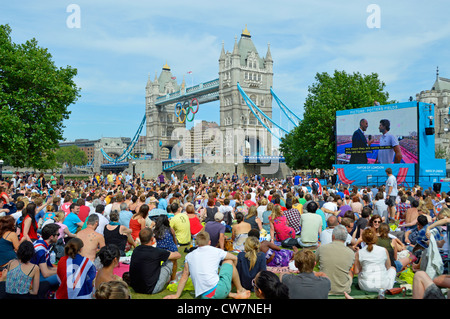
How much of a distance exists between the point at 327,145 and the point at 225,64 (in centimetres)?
4748

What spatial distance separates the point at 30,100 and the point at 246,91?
5580 centimetres

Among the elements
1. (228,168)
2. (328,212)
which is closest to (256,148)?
(228,168)

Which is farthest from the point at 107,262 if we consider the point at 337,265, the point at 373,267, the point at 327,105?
the point at 327,105

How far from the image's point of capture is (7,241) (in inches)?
271

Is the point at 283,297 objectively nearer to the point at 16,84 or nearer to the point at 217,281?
the point at 217,281

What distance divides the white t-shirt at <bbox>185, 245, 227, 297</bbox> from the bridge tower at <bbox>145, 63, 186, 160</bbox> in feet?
330

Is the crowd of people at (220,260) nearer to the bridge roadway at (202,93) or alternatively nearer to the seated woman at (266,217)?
the seated woman at (266,217)

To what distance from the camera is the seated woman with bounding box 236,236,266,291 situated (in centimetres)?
654

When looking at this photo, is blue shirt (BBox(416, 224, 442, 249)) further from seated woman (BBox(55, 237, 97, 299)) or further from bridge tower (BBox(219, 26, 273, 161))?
bridge tower (BBox(219, 26, 273, 161))

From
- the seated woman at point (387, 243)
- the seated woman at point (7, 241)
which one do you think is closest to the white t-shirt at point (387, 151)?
the seated woman at point (387, 243)

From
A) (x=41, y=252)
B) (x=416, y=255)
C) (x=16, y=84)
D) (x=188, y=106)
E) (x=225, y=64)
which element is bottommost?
(x=416, y=255)

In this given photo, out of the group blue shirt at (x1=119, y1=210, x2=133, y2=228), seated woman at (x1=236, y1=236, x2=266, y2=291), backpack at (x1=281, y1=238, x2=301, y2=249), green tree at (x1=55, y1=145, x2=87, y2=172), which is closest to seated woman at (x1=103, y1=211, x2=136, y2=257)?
blue shirt at (x1=119, y1=210, x2=133, y2=228)

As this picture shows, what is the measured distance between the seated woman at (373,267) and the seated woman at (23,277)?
515 centimetres

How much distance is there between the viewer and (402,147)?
2480cm
